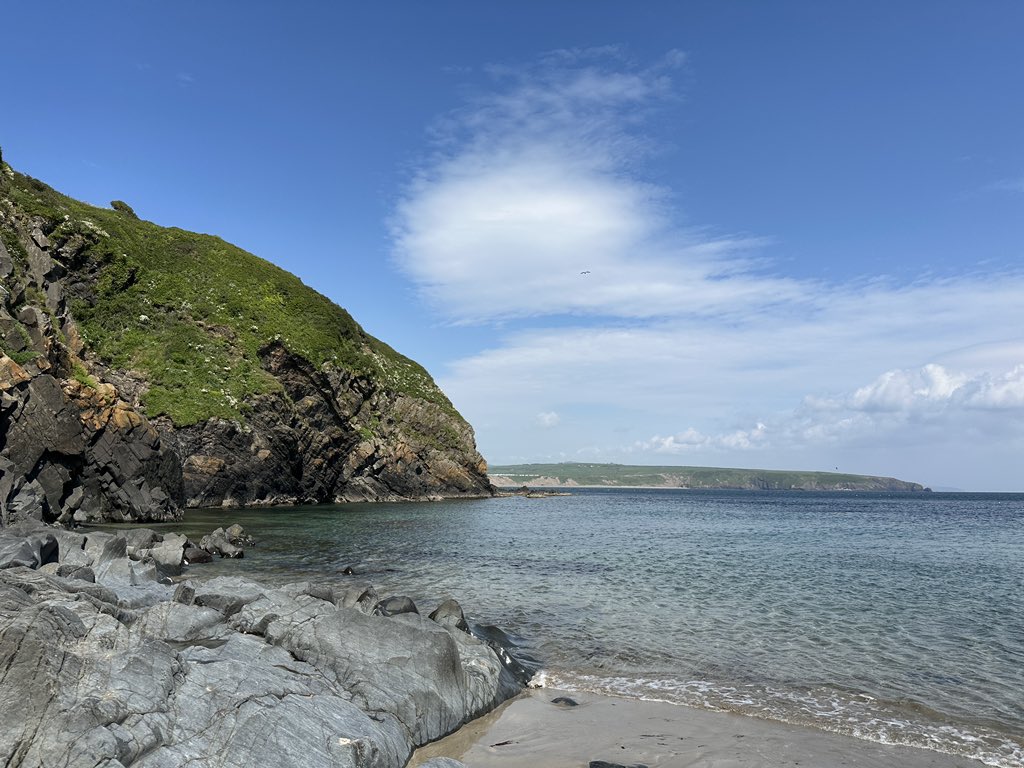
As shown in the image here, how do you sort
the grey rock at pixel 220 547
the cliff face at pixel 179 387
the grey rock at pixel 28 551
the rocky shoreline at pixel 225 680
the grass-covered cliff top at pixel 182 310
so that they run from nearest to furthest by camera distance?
the rocky shoreline at pixel 225 680 < the grey rock at pixel 28 551 < the grey rock at pixel 220 547 < the cliff face at pixel 179 387 < the grass-covered cliff top at pixel 182 310

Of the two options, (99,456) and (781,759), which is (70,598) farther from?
(99,456)

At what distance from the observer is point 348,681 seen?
12.0 meters

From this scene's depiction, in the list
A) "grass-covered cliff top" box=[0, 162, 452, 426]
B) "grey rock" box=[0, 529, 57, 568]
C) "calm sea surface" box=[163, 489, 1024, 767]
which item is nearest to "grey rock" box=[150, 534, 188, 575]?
"calm sea surface" box=[163, 489, 1024, 767]

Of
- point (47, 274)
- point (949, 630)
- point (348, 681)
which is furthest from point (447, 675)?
point (47, 274)

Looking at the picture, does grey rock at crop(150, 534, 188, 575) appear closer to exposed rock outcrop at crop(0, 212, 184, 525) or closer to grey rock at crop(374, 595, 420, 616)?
exposed rock outcrop at crop(0, 212, 184, 525)

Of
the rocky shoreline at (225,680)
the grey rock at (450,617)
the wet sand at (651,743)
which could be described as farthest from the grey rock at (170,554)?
the wet sand at (651,743)

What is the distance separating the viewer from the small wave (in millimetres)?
11969

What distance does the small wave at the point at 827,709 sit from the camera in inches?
471

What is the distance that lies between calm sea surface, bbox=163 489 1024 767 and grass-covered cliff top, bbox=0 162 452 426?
91.8 feet

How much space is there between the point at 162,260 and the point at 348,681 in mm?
93132

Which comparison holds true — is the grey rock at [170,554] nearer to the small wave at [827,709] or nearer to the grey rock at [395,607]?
the grey rock at [395,607]

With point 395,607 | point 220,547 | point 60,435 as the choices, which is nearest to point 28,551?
point 395,607

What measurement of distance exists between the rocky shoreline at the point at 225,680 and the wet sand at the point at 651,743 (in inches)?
32.3

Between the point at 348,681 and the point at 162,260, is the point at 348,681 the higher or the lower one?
the lower one
